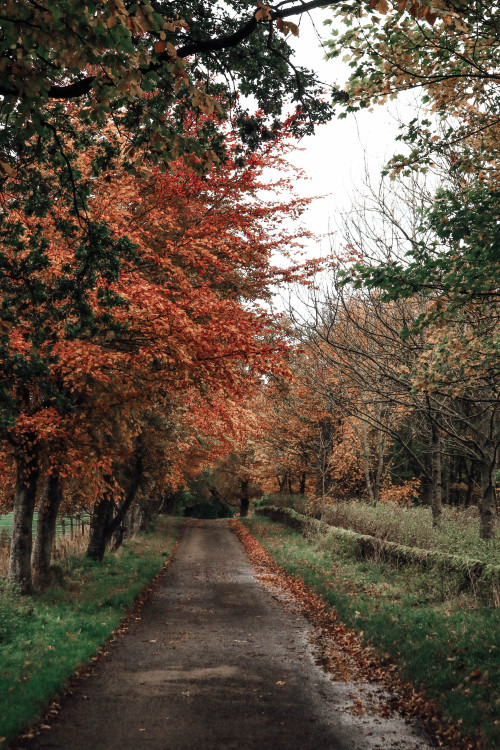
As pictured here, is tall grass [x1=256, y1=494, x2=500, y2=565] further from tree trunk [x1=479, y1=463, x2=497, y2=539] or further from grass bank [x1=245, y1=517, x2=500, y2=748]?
grass bank [x1=245, y1=517, x2=500, y2=748]

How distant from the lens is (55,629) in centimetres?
873

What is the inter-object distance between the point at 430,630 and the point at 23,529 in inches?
321

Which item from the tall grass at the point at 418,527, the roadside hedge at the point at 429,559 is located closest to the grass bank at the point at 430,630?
the roadside hedge at the point at 429,559

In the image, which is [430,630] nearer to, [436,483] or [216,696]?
[216,696]

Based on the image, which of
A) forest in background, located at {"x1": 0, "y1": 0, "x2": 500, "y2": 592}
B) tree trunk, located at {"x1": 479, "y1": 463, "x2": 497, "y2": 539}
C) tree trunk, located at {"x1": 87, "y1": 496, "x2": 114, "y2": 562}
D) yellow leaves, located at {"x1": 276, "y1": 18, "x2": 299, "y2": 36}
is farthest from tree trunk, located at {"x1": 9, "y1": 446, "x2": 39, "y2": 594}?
tree trunk, located at {"x1": 479, "y1": 463, "x2": 497, "y2": 539}

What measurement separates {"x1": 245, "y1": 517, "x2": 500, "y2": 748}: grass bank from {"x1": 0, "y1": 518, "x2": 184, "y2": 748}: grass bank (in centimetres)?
425

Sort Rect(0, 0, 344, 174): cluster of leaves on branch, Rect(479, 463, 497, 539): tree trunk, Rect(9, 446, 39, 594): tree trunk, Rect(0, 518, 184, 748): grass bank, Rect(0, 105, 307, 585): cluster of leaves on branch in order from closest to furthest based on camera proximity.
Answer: Rect(0, 0, 344, 174): cluster of leaves on branch < Rect(0, 518, 184, 748): grass bank < Rect(0, 105, 307, 585): cluster of leaves on branch < Rect(9, 446, 39, 594): tree trunk < Rect(479, 463, 497, 539): tree trunk

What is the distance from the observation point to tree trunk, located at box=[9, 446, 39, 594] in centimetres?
1109

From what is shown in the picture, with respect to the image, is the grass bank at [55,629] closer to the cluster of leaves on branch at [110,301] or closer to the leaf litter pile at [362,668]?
the cluster of leaves on branch at [110,301]

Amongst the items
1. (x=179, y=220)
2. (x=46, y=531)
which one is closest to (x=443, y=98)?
(x=179, y=220)

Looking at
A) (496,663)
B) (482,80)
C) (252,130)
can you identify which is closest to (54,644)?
(496,663)

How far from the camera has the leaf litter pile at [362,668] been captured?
18.0 ft

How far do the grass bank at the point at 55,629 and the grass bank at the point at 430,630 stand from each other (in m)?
4.25

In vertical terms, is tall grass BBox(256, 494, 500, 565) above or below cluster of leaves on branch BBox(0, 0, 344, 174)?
below
